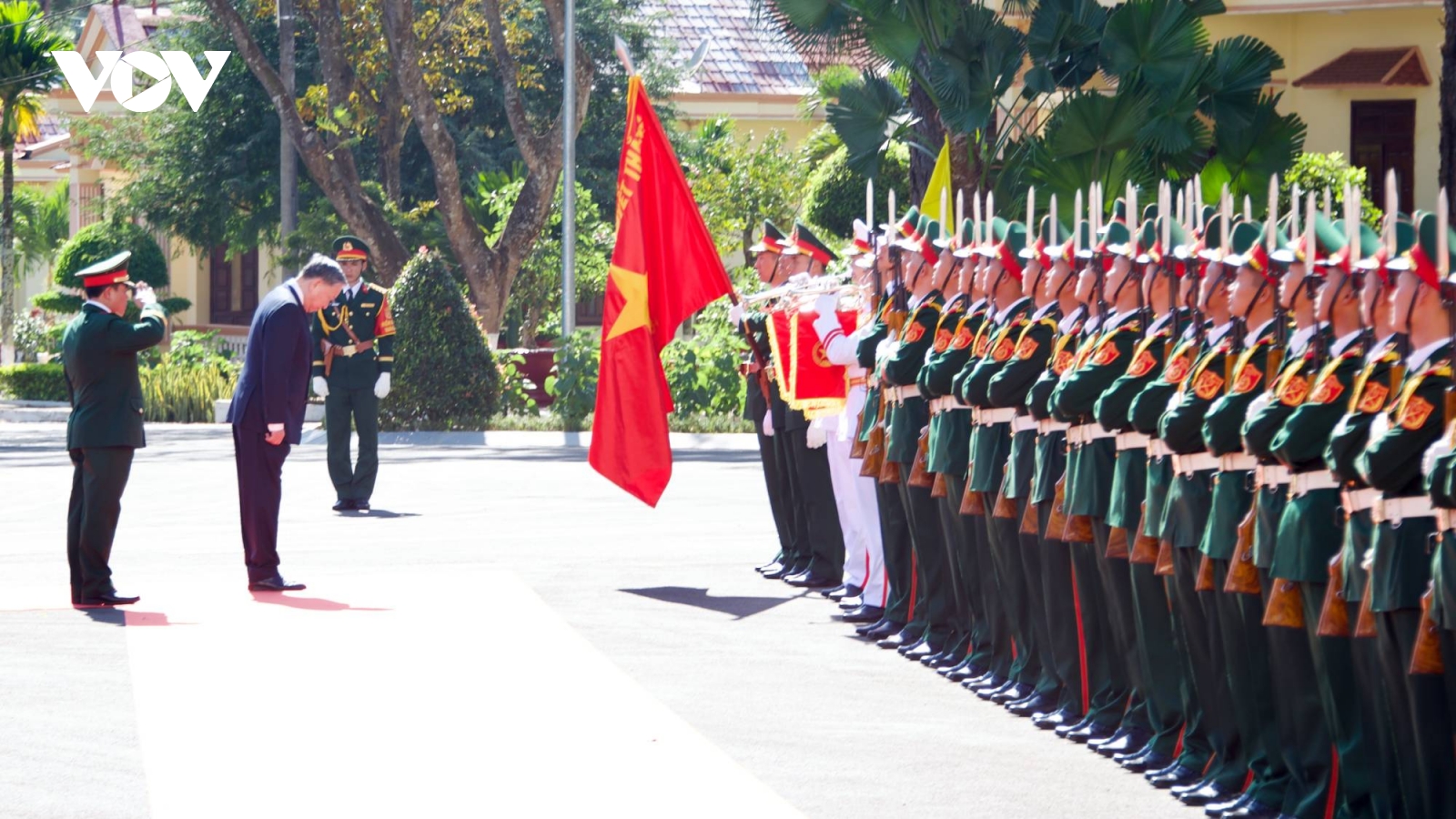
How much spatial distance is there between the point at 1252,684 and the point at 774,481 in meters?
6.17

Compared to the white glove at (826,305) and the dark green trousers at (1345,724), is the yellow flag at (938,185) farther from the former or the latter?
the dark green trousers at (1345,724)

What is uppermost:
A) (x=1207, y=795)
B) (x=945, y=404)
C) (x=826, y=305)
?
(x=826, y=305)

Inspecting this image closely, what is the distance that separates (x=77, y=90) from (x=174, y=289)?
5.09 m

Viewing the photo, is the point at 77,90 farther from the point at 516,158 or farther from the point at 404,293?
the point at 404,293

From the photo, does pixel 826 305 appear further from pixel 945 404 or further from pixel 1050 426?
pixel 1050 426

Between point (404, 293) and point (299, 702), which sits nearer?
point (299, 702)

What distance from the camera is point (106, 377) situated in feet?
37.6

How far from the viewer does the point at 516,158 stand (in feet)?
130

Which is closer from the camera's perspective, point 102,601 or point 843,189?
point 102,601

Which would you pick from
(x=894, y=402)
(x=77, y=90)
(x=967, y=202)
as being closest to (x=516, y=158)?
(x=77, y=90)

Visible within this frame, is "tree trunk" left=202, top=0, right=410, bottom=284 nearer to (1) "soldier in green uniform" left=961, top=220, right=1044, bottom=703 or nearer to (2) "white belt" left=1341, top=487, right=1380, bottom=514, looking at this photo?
(1) "soldier in green uniform" left=961, top=220, right=1044, bottom=703

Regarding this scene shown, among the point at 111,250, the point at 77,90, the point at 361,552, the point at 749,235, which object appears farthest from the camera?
the point at 77,90

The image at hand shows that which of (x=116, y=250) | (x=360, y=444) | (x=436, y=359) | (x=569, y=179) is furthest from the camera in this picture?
(x=116, y=250)

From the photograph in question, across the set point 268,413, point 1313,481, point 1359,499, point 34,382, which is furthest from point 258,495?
point 34,382
